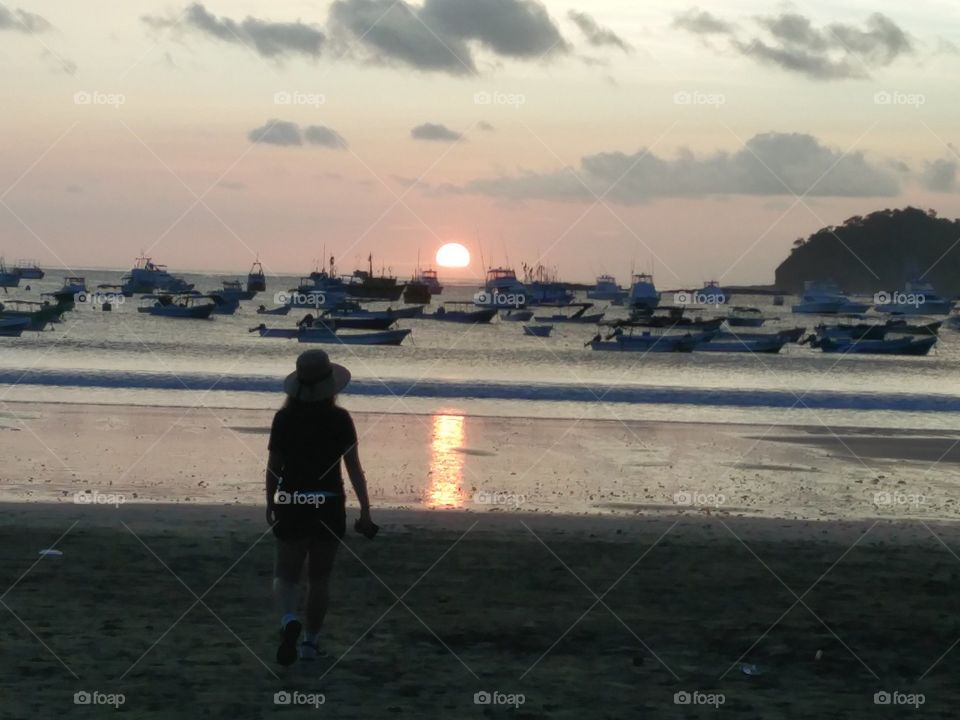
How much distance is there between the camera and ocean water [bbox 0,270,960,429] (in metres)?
34.0

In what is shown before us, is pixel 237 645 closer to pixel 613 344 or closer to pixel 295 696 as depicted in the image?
pixel 295 696

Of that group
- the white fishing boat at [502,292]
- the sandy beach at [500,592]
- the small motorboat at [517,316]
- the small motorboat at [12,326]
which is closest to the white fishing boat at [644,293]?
the white fishing boat at [502,292]

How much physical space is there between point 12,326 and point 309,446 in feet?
213

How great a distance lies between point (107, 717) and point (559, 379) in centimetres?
4186

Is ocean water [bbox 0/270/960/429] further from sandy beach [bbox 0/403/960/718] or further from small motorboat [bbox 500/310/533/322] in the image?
small motorboat [bbox 500/310/533/322]

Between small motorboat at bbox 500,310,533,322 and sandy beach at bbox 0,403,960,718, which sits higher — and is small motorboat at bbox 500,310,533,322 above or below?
above

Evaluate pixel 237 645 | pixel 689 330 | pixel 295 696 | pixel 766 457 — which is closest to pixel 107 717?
pixel 295 696

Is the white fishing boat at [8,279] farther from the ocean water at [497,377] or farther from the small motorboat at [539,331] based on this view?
the small motorboat at [539,331]

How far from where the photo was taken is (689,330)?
79.8m

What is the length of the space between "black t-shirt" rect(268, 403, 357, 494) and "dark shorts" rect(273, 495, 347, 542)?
10 centimetres

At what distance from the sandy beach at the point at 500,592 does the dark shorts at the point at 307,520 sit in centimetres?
83

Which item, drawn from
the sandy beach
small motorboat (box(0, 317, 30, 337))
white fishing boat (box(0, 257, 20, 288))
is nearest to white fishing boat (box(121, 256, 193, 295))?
white fishing boat (box(0, 257, 20, 288))

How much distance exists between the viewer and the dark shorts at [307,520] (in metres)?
7.93

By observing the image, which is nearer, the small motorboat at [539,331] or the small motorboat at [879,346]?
the small motorboat at [879,346]
